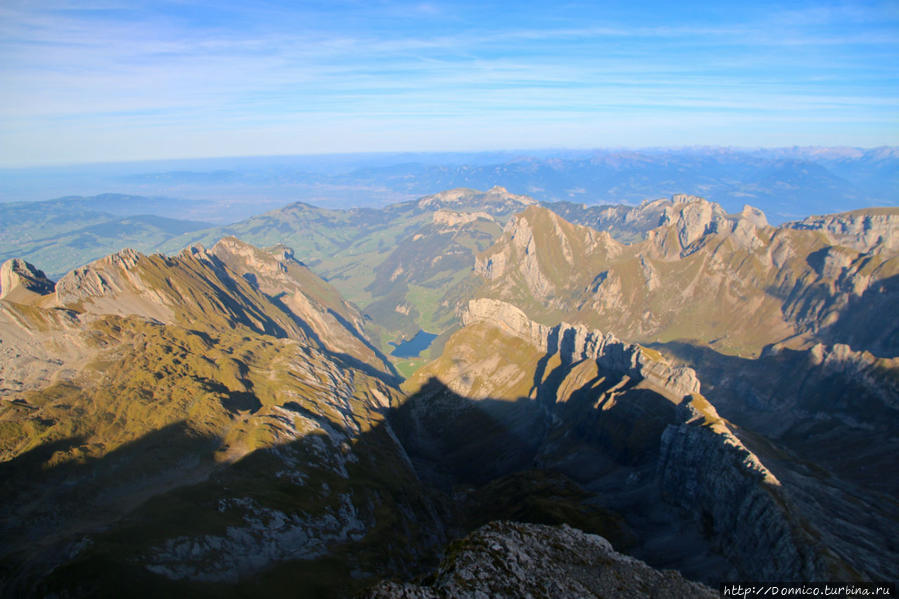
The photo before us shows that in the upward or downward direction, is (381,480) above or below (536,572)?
below

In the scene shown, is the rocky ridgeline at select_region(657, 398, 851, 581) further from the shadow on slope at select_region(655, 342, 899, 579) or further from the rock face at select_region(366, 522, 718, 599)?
the rock face at select_region(366, 522, 718, 599)

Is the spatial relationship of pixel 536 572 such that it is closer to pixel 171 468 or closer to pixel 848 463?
pixel 171 468

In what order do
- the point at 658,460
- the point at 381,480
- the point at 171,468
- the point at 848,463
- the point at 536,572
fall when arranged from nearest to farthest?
1. the point at 536,572
2. the point at 171,468
3. the point at 658,460
4. the point at 381,480
5. the point at 848,463

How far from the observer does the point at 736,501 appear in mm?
86750

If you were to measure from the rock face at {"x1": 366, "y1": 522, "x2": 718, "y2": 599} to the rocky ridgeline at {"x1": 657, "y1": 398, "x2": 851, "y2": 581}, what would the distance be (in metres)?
23.2

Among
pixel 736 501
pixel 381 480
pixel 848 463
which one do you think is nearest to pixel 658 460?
pixel 736 501

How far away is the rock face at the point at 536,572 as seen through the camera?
143ft

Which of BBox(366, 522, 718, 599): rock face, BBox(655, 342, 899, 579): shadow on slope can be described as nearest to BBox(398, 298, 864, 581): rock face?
BBox(655, 342, 899, 579): shadow on slope

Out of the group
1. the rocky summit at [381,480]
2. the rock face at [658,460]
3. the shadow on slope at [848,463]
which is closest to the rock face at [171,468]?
the rocky summit at [381,480]

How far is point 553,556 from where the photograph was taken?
185ft

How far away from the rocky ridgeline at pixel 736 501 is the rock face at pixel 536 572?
2321 cm

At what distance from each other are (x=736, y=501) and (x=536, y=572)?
197ft

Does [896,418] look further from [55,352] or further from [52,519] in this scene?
[55,352]

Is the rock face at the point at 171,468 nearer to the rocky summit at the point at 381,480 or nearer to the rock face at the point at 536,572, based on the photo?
the rocky summit at the point at 381,480
